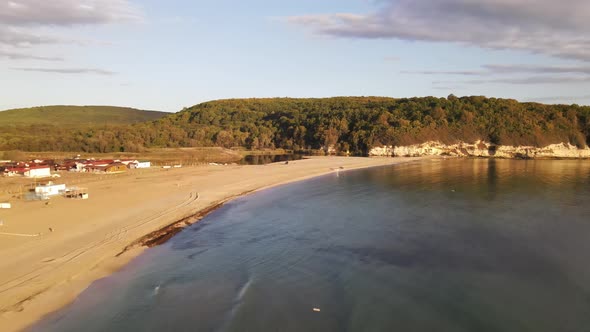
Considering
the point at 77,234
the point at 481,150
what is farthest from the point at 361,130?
the point at 77,234

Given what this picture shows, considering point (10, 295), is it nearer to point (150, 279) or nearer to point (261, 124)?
point (150, 279)

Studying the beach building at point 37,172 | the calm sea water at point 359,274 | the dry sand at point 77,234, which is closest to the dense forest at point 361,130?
the beach building at point 37,172

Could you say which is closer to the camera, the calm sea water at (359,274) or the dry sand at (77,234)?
the calm sea water at (359,274)

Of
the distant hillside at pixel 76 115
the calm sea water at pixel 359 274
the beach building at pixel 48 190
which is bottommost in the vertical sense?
the calm sea water at pixel 359 274

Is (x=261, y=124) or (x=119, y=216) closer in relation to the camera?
(x=119, y=216)

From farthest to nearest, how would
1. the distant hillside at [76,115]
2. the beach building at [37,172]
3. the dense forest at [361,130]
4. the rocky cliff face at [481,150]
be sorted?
the distant hillside at [76,115], the dense forest at [361,130], the rocky cliff face at [481,150], the beach building at [37,172]

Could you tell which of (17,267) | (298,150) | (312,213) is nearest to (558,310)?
(312,213)

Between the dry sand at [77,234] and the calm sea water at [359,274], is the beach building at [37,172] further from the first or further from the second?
the calm sea water at [359,274]
